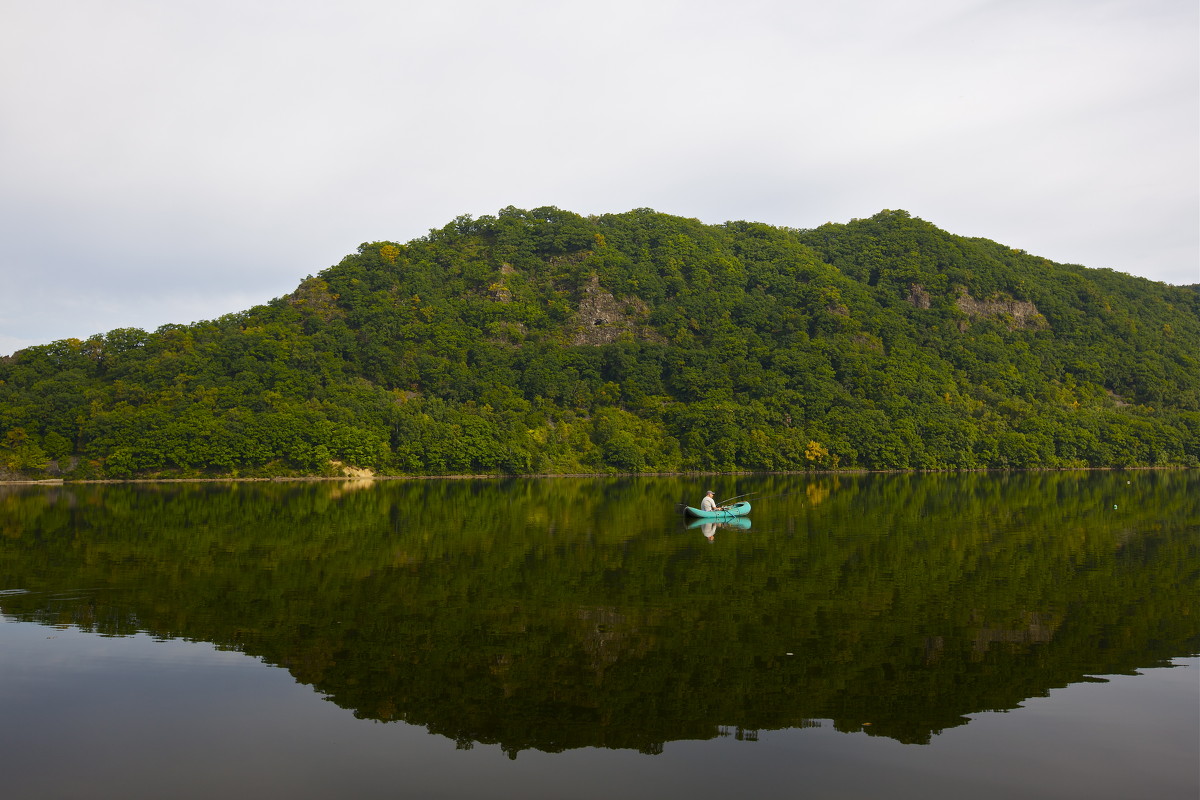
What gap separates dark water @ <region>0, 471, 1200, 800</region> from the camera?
1215cm

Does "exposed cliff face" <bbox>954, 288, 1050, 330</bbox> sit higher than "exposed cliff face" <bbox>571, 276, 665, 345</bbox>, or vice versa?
"exposed cliff face" <bbox>954, 288, 1050, 330</bbox>

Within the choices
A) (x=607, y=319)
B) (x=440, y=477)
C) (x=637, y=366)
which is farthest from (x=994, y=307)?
(x=440, y=477)

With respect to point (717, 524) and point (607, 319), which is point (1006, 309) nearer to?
point (607, 319)

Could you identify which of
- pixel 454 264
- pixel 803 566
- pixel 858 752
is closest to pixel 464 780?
pixel 858 752

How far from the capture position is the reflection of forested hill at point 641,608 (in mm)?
14825

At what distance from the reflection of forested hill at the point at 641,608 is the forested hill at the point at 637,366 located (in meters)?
57.5

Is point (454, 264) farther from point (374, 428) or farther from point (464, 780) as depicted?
point (464, 780)

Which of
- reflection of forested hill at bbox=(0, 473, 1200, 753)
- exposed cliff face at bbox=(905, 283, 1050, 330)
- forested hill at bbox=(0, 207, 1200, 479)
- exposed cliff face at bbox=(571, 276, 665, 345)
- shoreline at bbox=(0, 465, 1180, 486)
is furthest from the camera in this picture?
exposed cliff face at bbox=(905, 283, 1050, 330)

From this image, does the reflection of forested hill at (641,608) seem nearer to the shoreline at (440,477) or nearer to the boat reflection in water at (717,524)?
the boat reflection in water at (717,524)

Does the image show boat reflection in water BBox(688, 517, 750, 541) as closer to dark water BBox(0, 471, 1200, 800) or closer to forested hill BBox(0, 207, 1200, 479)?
dark water BBox(0, 471, 1200, 800)

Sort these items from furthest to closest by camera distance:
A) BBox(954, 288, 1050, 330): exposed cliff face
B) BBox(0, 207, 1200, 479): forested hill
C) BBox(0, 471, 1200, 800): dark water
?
BBox(954, 288, 1050, 330): exposed cliff face
BBox(0, 207, 1200, 479): forested hill
BBox(0, 471, 1200, 800): dark water

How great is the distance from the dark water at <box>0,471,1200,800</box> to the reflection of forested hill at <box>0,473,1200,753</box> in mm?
98

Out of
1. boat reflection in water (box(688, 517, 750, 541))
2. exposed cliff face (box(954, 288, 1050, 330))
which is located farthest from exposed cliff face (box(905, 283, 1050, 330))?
boat reflection in water (box(688, 517, 750, 541))

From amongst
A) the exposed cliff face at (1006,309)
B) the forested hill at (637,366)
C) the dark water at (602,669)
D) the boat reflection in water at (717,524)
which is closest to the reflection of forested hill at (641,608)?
the dark water at (602,669)
